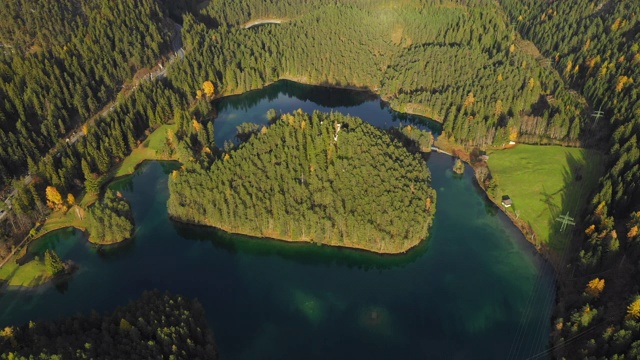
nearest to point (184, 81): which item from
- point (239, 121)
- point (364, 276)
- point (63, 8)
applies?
point (239, 121)

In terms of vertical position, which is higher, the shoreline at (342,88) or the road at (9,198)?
the shoreline at (342,88)

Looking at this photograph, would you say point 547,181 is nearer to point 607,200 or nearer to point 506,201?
point 506,201

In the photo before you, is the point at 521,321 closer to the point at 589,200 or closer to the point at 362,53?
the point at 589,200

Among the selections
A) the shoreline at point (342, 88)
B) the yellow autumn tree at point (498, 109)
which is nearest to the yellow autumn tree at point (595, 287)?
the yellow autumn tree at point (498, 109)

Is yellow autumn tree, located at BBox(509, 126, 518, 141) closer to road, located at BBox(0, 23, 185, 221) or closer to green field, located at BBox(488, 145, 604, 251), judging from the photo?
green field, located at BBox(488, 145, 604, 251)

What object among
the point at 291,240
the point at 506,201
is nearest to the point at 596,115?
the point at 506,201

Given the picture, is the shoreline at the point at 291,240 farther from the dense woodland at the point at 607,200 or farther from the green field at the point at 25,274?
the dense woodland at the point at 607,200
